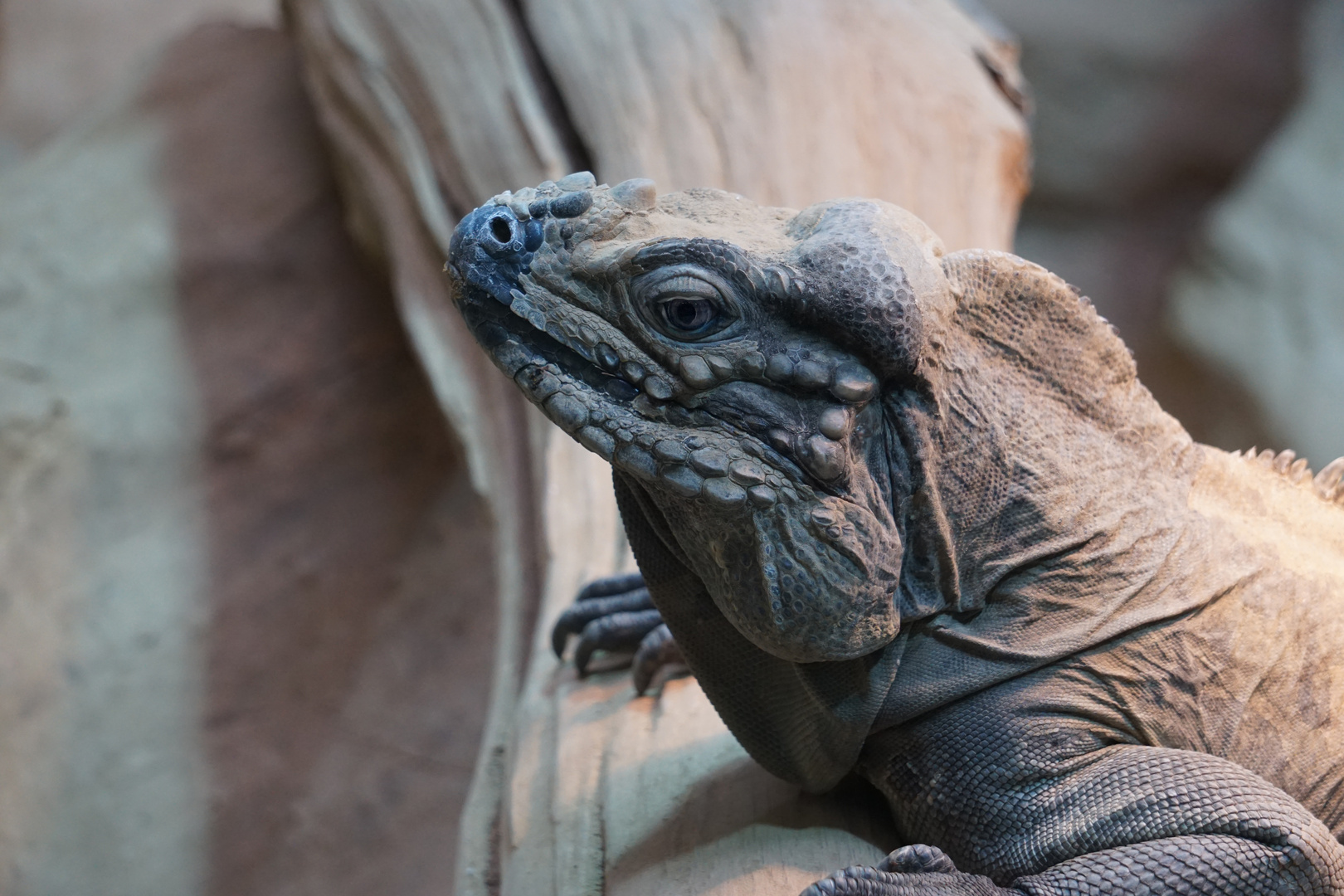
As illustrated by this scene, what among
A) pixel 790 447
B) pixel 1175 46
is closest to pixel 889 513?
pixel 790 447

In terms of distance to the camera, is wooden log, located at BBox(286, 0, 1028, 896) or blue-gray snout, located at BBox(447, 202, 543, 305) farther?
wooden log, located at BBox(286, 0, 1028, 896)

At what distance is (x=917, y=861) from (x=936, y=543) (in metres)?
0.64

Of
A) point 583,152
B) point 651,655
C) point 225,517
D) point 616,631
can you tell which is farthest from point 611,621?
point 225,517

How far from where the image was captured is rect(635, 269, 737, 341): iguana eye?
2.18 meters

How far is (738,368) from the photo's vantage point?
2.20m

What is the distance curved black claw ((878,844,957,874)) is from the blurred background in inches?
158

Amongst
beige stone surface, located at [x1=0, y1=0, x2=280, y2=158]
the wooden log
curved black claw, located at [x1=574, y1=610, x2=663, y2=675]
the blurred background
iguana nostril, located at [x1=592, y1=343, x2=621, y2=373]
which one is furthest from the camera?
beige stone surface, located at [x1=0, y1=0, x2=280, y2=158]

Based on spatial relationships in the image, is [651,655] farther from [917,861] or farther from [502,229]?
[502,229]

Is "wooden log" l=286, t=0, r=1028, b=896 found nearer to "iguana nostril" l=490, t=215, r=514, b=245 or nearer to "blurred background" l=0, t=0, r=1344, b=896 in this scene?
"blurred background" l=0, t=0, r=1344, b=896

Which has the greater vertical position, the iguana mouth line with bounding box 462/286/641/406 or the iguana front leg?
the iguana mouth line with bounding box 462/286/641/406

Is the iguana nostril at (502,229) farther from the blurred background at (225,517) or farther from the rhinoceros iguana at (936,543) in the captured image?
the blurred background at (225,517)

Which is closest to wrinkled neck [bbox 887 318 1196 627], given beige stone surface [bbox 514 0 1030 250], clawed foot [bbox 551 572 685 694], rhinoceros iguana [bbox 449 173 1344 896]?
rhinoceros iguana [bbox 449 173 1344 896]

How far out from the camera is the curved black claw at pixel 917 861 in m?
2.23

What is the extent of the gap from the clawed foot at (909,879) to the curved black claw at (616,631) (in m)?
1.40
